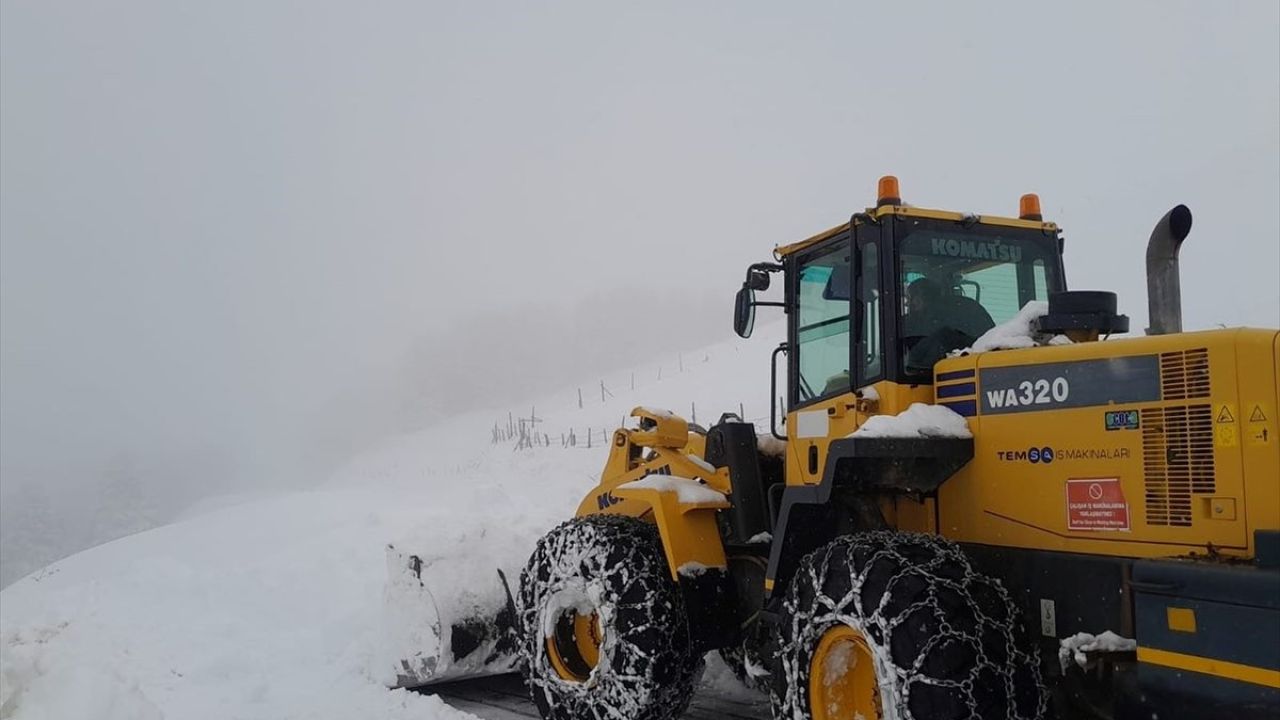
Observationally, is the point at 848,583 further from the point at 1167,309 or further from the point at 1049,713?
the point at 1167,309

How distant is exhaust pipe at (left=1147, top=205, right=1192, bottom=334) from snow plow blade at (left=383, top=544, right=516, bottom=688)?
198 inches

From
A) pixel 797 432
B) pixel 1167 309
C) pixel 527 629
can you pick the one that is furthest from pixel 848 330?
pixel 527 629

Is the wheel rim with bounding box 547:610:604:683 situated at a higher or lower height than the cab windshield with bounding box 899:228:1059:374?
lower

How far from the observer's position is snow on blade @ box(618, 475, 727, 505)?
6.19 m

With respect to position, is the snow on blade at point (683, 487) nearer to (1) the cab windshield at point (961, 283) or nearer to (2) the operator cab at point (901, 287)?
(2) the operator cab at point (901, 287)

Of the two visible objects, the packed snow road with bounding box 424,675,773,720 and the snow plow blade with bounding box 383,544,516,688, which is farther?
the snow plow blade with bounding box 383,544,516,688

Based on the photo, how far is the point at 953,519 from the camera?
4801mm

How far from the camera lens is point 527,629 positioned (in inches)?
253

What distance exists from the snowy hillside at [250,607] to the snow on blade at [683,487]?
74.9 inches

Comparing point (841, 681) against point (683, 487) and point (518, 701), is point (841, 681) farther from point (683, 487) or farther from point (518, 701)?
point (518, 701)

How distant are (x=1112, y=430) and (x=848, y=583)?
1205mm

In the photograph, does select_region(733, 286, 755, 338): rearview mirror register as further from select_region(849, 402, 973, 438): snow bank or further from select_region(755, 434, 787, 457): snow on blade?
select_region(849, 402, 973, 438): snow bank

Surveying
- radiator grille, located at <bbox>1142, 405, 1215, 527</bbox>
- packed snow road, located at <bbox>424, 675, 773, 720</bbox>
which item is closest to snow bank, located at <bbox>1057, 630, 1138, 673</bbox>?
radiator grille, located at <bbox>1142, 405, 1215, 527</bbox>

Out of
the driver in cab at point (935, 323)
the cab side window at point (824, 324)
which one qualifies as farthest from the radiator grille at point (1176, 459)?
the cab side window at point (824, 324)
